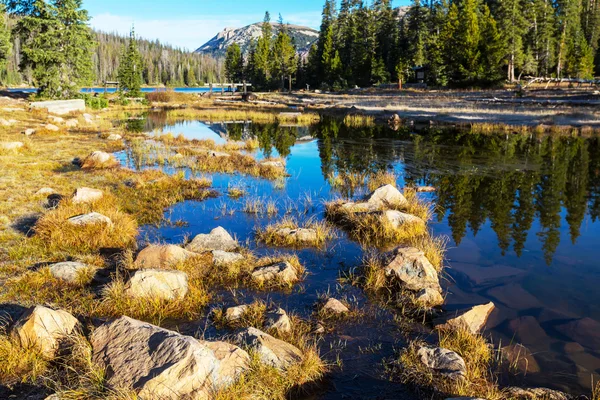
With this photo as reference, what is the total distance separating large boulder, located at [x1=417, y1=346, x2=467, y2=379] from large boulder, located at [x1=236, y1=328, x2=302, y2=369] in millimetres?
1649

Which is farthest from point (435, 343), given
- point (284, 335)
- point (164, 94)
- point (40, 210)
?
point (164, 94)

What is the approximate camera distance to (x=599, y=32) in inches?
3019

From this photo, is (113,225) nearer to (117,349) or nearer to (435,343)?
(117,349)

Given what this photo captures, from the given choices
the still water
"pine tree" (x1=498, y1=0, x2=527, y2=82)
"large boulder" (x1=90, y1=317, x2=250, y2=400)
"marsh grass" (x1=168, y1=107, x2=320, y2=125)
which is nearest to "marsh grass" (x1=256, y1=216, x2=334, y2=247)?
the still water

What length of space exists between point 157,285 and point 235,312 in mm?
1422

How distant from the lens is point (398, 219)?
1129 centimetres

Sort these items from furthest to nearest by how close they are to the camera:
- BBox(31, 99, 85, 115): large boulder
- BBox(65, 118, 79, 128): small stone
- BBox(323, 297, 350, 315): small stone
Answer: BBox(31, 99, 85, 115): large boulder, BBox(65, 118, 79, 128): small stone, BBox(323, 297, 350, 315): small stone

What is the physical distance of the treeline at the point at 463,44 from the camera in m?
60.0

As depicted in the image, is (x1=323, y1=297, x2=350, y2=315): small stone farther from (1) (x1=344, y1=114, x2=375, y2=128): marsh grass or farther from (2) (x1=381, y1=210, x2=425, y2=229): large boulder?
(1) (x1=344, y1=114, x2=375, y2=128): marsh grass

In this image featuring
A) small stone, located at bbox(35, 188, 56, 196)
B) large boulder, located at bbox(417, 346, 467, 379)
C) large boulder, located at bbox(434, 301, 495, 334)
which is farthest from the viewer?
small stone, located at bbox(35, 188, 56, 196)

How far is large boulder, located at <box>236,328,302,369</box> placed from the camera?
17.4ft

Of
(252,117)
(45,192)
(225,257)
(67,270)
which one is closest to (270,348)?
(225,257)

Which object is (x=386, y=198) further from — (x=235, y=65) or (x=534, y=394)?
(x=235, y=65)

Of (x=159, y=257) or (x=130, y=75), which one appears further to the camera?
(x=130, y=75)
